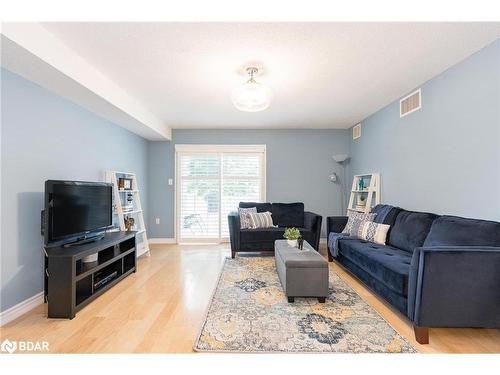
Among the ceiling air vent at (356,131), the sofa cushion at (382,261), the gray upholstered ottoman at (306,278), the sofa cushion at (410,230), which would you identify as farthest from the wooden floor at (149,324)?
the ceiling air vent at (356,131)

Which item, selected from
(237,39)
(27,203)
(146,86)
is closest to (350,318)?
(237,39)

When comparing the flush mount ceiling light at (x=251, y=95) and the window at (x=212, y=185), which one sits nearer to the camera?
the flush mount ceiling light at (x=251, y=95)

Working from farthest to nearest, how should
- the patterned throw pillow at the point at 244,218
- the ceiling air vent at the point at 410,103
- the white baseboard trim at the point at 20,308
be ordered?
the patterned throw pillow at the point at 244,218, the ceiling air vent at the point at 410,103, the white baseboard trim at the point at 20,308

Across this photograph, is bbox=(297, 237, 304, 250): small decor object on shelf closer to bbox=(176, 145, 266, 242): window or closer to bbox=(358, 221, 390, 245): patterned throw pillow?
bbox=(358, 221, 390, 245): patterned throw pillow

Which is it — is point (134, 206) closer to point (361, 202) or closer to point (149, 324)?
point (149, 324)

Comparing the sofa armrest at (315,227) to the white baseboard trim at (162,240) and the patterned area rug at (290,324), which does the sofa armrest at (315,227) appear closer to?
the patterned area rug at (290,324)

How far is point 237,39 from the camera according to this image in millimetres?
2160

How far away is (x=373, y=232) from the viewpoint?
134 inches

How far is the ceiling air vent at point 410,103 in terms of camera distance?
322 cm

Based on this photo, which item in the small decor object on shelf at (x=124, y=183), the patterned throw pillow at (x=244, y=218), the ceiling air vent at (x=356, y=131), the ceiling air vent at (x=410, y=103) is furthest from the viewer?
the ceiling air vent at (x=356, y=131)

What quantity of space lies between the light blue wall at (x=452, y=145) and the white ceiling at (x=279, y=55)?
9.8 inches

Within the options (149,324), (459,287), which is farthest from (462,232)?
(149,324)

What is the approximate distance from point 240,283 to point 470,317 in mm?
2155
